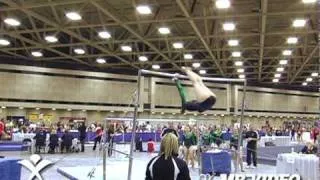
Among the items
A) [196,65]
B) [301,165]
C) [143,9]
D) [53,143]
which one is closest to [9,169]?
[301,165]

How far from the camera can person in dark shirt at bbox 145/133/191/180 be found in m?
4.38

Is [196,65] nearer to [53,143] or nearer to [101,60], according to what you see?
[101,60]

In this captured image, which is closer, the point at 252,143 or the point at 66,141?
the point at 252,143

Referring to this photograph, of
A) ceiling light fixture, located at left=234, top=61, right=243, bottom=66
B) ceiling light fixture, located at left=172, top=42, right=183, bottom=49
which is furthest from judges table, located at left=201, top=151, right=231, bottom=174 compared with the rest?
ceiling light fixture, located at left=234, top=61, right=243, bottom=66

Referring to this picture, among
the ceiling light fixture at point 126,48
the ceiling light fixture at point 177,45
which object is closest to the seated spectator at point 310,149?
the ceiling light fixture at point 177,45

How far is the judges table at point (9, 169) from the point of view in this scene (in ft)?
34.0

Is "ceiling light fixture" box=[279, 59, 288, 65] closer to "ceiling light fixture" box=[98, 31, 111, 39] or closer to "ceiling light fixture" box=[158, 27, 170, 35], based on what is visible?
"ceiling light fixture" box=[158, 27, 170, 35]

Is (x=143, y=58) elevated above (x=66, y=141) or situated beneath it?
elevated above

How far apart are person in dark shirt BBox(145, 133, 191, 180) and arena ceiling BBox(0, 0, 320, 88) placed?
1588 centimetres

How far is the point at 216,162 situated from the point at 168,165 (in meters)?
10.4

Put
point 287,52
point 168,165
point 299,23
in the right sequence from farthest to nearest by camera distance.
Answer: point 287,52 < point 299,23 < point 168,165

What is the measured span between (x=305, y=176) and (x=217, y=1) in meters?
9.07

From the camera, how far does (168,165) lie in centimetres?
439

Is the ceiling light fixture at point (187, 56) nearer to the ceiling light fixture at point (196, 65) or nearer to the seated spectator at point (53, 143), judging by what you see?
the ceiling light fixture at point (196, 65)
